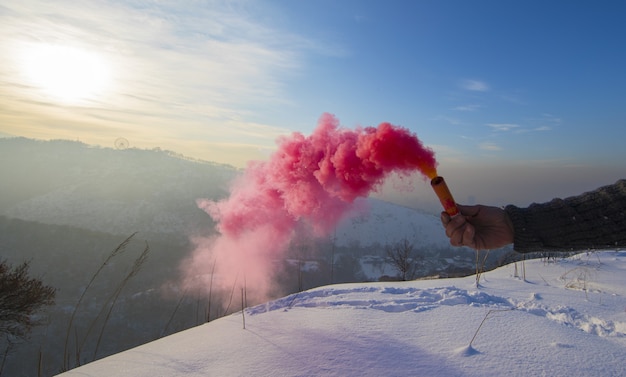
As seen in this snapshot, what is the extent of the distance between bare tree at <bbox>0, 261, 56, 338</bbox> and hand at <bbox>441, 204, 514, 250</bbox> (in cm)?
1288

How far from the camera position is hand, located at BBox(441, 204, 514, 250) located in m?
3.12

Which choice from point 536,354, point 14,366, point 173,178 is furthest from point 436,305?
point 173,178

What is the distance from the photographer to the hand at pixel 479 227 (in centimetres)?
312

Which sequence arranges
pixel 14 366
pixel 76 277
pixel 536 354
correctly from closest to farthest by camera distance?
pixel 536 354, pixel 14 366, pixel 76 277

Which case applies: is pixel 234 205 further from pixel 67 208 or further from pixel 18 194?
pixel 18 194

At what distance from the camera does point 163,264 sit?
4588 cm

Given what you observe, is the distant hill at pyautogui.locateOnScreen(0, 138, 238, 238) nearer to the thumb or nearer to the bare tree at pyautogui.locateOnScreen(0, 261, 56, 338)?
the bare tree at pyautogui.locateOnScreen(0, 261, 56, 338)

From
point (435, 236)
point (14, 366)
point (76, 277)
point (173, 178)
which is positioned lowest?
point (14, 366)

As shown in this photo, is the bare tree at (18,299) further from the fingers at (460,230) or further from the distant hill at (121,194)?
the distant hill at (121,194)

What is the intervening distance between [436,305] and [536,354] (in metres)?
1.47

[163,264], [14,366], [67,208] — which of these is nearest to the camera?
[14,366]

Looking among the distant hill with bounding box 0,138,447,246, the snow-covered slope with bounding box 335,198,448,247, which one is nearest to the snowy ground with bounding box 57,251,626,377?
the distant hill with bounding box 0,138,447,246

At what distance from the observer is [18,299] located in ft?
34.6

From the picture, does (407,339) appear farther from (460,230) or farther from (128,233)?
(128,233)
